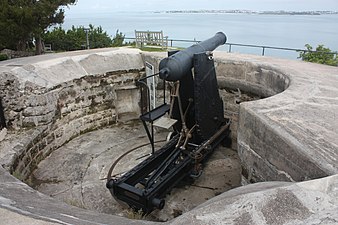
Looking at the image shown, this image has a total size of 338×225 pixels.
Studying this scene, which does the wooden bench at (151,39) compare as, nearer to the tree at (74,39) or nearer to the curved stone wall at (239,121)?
the curved stone wall at (239,121)

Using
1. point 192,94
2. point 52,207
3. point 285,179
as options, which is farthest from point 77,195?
point 285,179

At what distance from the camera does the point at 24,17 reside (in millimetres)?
9945

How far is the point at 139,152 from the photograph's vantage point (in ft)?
20.1

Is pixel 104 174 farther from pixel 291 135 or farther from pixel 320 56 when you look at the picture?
pixel 320 56

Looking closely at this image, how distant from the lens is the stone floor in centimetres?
450

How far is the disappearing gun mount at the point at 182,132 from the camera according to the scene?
4.14 meters

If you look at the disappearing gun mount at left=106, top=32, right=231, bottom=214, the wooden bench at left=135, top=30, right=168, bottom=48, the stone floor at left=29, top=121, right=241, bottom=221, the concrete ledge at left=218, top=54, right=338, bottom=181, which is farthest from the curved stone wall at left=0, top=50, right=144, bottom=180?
the wooden bench at left=135, top=30, right=168, bottom=48

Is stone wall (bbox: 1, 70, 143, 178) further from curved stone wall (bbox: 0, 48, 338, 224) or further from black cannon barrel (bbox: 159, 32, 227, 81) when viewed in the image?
black cannon barrel (bbox: 159, 32, 227, 81)

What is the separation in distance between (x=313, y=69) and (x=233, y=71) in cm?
151

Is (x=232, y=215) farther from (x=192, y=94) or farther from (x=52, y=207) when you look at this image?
(x=192, y=94)

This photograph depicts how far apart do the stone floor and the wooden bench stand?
17.4ft

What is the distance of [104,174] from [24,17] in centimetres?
710

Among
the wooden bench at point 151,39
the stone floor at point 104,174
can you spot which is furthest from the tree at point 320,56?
the wooden bench at point 151,39

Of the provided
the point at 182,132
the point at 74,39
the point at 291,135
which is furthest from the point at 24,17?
the point at 291,135
